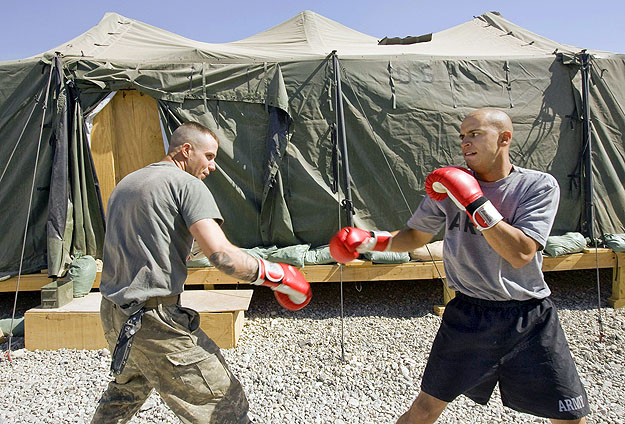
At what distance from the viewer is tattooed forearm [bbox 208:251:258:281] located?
1892 millimetres

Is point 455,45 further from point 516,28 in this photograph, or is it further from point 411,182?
point 411,182

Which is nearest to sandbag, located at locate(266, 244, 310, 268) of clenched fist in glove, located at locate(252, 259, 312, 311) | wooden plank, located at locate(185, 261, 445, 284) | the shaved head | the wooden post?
wooden plank, located at locate(185, 261, 445, 284)

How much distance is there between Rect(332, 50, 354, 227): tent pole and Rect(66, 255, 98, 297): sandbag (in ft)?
8.99

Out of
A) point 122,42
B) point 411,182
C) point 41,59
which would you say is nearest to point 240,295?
point 411,182

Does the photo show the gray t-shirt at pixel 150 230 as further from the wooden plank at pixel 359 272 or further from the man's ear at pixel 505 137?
the wooden plank at pixel 359 272

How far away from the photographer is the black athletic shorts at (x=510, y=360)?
1922 mm

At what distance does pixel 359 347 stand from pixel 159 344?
2.37 m

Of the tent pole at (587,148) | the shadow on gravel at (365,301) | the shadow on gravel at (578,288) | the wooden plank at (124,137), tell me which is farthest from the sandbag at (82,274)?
the tent pole at (587,148)

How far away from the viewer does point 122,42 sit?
5.85 m

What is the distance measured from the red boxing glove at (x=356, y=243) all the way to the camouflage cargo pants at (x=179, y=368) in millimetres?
923

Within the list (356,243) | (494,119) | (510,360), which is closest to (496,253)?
(510,360)

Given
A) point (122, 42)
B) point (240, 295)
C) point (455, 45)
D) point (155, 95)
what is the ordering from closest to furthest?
1. point (240, 295)
2. point (155, 95)
3. point (122, 42)
4. point (455, 45)

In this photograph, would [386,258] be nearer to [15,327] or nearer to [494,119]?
[494,119]

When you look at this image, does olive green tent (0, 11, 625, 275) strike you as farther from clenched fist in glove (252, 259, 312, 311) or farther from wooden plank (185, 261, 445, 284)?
clenched fist in glove (252, 259, 312, 311)
